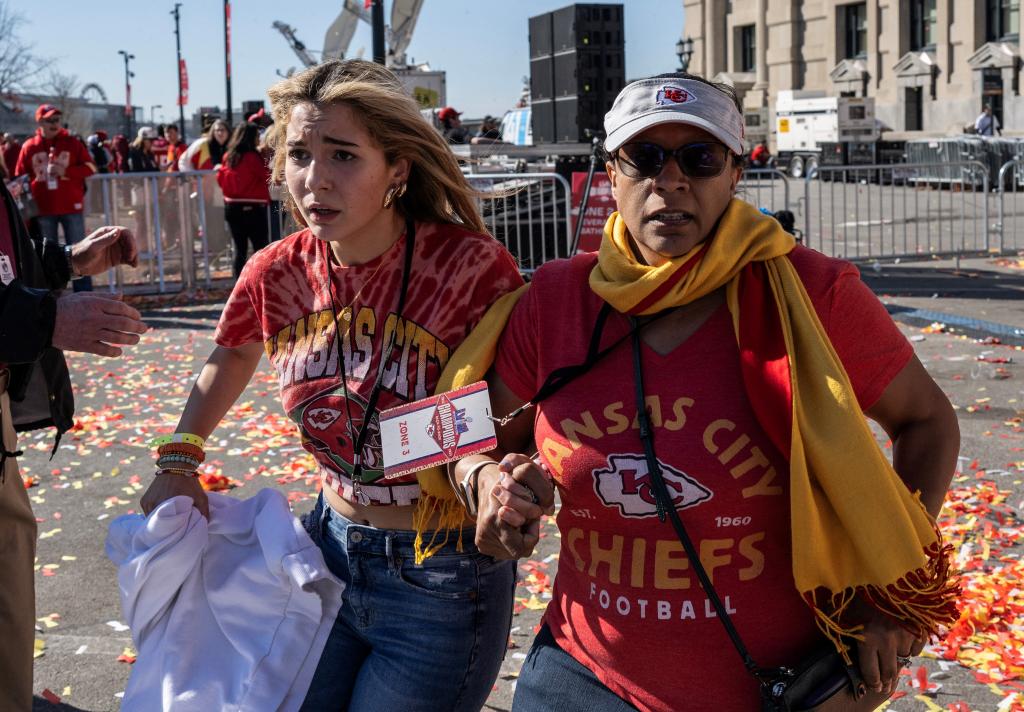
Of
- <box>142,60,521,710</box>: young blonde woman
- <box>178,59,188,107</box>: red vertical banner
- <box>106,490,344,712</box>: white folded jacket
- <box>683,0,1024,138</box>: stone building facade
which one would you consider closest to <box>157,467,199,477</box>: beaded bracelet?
<box>142,60,521,710</box>: young blonde woman

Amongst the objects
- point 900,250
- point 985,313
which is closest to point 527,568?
point 985,313

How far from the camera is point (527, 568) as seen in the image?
18.0 feet

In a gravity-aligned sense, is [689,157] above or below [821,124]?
below

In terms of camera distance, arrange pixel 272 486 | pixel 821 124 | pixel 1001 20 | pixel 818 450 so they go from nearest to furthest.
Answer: pixel 818 450
pixel 272 486
pixel 821 124
pixel 1001 20

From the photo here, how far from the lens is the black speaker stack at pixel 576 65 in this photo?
52.2 ft

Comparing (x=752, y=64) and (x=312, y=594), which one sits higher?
(x=752, y=64)

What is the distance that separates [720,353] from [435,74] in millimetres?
26174

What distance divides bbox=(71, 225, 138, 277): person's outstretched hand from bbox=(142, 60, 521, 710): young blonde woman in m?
0.71

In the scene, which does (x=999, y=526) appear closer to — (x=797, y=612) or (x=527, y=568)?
(x=527, y=568)

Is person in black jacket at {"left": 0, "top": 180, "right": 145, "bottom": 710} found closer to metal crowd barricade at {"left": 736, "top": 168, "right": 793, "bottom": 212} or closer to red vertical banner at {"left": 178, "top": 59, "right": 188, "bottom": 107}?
metal crowd barricade at {"left": 736, "top": 168, "right": 793, "bottom": 212}

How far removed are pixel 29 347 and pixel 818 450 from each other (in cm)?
193

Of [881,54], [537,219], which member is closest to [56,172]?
[537,219]

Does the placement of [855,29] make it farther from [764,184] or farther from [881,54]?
[764,184]

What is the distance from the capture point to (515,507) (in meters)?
2.15
